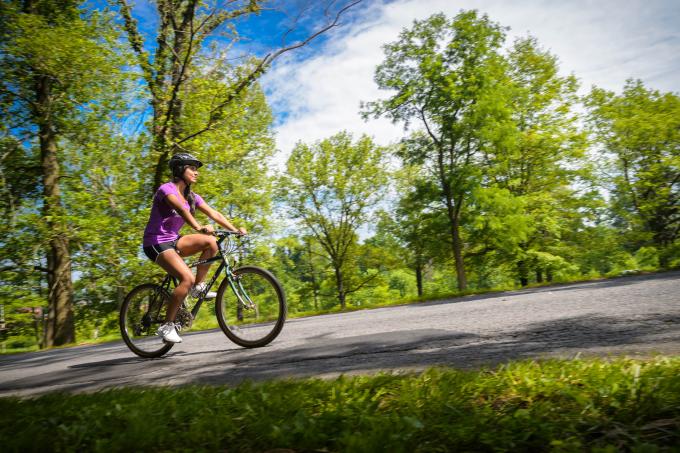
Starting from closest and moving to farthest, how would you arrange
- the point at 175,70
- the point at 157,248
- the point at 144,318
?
the point at 157,248 < the point at 144,318 < the point at 175,70

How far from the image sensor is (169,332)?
A: 15.3ft

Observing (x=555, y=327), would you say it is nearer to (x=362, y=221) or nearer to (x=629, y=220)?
(x=629, y=220)

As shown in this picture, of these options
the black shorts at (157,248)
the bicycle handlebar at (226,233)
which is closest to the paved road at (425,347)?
the black shorts at (157,248)

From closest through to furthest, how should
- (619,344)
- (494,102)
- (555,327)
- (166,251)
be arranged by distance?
1. (619,344)
2. (555,327)
3. (166,251)
4. (494,102)

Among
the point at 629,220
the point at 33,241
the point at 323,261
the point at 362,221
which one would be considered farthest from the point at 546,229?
the point at 33,241

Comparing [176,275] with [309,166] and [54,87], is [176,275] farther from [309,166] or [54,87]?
[309,166]

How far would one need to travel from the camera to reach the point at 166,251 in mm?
4617

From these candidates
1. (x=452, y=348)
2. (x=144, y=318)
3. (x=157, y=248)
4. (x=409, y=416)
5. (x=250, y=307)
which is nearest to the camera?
(x=409, y=416)

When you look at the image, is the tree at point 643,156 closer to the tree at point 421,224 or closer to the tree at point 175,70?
the tree at point 421,224

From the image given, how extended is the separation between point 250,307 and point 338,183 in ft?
96.0

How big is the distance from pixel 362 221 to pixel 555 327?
31.4 m

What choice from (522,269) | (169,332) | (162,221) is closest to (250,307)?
(169,332)

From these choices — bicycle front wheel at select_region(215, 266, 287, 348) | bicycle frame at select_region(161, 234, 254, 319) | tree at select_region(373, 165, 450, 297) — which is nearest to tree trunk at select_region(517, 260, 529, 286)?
tree at select_region(373, 165, 450, 297)

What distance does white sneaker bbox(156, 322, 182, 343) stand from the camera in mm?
4625
